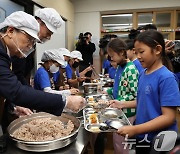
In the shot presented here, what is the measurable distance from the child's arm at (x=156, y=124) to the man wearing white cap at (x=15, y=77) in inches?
11.1

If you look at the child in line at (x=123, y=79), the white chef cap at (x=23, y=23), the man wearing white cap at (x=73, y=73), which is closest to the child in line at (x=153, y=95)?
the child in line at (x=123, y=79)

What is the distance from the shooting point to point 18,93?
2.84 feet

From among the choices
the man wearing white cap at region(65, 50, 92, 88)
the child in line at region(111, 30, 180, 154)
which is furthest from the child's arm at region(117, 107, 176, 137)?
the man wearing white cap at region(65, 50, 92, 88)

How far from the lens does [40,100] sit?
0.90 metres

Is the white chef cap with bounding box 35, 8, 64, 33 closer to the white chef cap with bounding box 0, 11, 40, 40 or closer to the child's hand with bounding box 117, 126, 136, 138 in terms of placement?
the white chef cap with bounding box 0, 11, 40, 40

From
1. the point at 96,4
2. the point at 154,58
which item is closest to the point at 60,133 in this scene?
the point at 154,58

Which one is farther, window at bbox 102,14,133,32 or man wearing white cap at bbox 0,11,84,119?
window at bbox 102,14,133,32

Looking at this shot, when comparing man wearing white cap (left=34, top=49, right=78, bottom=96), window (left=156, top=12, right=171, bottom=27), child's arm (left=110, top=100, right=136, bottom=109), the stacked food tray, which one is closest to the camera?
the stacked food tray

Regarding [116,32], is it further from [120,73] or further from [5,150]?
[5,150]

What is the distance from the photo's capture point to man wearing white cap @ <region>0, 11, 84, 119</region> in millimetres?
863

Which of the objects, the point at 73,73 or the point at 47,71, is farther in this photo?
the point at 73,73

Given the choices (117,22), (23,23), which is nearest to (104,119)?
(23,23)

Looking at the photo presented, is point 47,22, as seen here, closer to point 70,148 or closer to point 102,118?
point 102,118

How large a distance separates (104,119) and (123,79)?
1.54 feet
